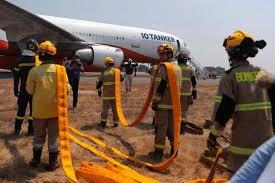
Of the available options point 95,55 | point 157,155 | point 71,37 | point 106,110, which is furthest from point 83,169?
point 71,37

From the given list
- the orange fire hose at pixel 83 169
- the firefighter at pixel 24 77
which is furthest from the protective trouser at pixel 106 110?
the orange fire hose at pixel 83 169

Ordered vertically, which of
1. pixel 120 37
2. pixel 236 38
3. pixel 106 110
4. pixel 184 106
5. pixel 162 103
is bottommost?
pixel 106 110

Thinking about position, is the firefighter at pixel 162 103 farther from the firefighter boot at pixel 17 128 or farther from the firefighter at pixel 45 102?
the firefighter boot at pixel 17 128

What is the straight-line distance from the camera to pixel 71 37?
87.1 feet

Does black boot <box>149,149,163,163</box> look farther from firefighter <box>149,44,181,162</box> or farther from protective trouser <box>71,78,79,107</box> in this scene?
protective trouser <box>71,78,79,107</box>

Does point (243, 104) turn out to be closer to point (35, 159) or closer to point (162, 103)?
point (162, 103)

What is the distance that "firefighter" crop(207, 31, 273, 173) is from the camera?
4.56 meters

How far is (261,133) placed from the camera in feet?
15.0

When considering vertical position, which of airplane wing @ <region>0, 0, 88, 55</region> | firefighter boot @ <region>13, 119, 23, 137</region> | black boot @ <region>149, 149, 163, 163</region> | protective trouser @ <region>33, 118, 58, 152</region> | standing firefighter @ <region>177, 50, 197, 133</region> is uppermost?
airplane wing @ <region>0, 0, 88, 55</region>

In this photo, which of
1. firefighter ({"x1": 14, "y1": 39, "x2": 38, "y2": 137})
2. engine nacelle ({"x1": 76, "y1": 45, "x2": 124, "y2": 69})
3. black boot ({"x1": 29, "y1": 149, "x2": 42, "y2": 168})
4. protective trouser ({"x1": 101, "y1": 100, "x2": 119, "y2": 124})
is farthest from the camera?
engine nacelle ({"x1": 76, "y1": 45, "x2": 124, "y2": 69})

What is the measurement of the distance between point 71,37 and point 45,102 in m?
20.0

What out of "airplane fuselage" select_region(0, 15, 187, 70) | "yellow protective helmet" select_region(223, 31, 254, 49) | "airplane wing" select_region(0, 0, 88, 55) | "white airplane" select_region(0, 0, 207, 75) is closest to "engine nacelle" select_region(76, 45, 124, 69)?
"white airplane" select_region(0, 0, 207, 75)

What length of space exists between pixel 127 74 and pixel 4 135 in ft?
38.3

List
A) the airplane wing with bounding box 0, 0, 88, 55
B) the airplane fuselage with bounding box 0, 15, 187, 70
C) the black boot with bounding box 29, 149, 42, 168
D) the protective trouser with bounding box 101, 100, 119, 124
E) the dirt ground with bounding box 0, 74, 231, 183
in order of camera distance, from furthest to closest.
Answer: the airplane fuselage with bounding box 0, 15, 187, 70 → the airplane wing with bounding box 0, 0, 88, 55 → the protective trouser with bounding box 101, 100, 119, 124 → the black boot with bounding box 29, 149, 42, 168 → the dirt ground with bounding box 0, 74, 231, 183
